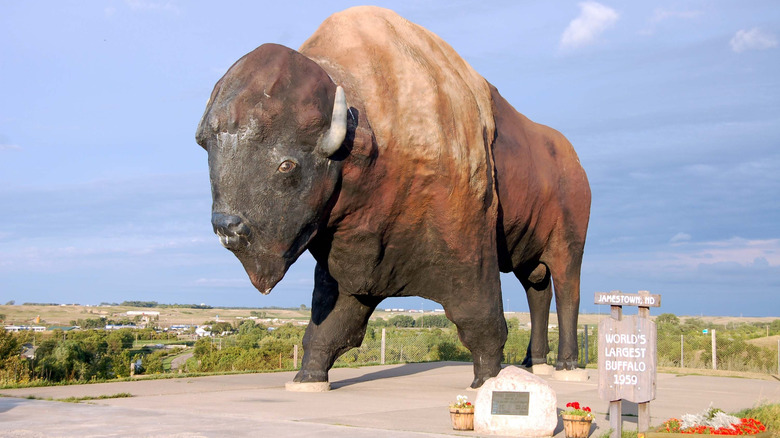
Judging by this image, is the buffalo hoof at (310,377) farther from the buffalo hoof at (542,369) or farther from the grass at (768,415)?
the grass at (768,415)

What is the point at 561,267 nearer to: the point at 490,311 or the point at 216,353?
the point at 490,311

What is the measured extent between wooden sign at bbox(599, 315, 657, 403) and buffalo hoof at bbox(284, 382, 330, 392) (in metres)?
4.09

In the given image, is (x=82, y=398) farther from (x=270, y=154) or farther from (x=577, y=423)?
(x=577, y=423)

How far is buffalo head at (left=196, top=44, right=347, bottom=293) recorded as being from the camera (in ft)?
24.0

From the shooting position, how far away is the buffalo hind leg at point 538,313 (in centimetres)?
1362

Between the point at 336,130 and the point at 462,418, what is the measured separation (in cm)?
282

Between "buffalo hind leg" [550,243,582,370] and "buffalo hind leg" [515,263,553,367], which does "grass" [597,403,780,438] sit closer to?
"buffalo hind leg" [550,243,582,370]

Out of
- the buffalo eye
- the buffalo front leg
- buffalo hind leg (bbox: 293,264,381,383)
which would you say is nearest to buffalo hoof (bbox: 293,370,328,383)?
buffalo hind leg (bbox: 293,264,381,383)

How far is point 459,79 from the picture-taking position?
9648mm

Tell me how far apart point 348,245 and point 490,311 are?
1936 mm

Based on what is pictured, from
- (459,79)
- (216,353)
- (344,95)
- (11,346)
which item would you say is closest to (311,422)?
(344,95)

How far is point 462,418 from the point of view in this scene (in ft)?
22.8

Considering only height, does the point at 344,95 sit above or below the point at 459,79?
below

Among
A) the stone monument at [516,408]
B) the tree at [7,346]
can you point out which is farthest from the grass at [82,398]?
the tree at [7,346]
